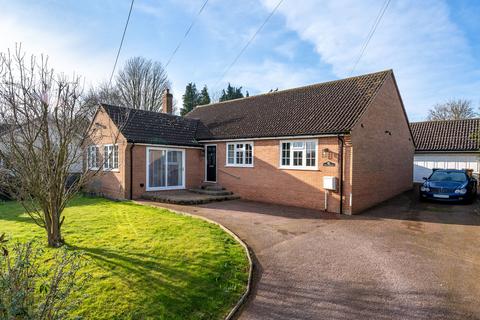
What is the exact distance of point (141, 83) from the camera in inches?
1453

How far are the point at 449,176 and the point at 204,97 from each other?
36201 millimetres

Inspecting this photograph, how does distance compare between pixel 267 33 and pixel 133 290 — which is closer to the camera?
pixel 133 290

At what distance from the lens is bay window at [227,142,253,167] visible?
15.1 m

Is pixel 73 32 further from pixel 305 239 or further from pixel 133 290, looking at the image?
pixel 305 239

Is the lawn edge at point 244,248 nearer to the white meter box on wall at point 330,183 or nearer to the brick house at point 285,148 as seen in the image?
the brick house at point 285,148

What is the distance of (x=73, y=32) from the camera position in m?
8.03

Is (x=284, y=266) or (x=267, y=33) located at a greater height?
(x=267, y=33)

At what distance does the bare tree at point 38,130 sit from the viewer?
6.20 m

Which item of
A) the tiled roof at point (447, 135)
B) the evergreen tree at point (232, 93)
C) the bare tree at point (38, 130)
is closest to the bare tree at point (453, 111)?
the tiled roof at point (447, 135)

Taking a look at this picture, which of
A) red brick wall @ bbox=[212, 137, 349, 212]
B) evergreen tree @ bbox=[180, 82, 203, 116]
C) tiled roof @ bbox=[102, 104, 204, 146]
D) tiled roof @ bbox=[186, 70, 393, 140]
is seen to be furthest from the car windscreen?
evergreen tree @ bbox=[180, 82, 203, 116]

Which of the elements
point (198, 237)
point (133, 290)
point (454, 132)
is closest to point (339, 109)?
point (198, 237)

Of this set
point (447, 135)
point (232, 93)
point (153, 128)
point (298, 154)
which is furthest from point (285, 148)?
point (232, 93)

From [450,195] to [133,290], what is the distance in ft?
49.1

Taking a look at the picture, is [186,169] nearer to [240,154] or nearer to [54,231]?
[240,154]
